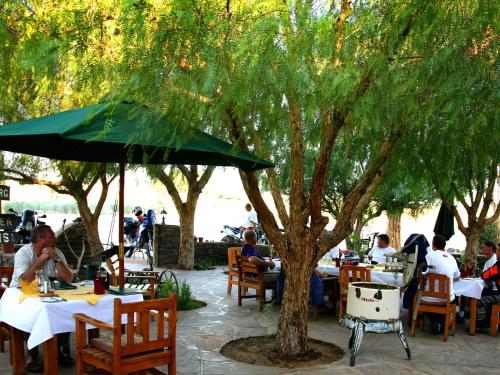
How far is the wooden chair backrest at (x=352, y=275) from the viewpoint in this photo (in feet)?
24.3

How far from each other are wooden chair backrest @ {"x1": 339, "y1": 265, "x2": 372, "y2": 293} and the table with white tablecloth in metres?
3.58

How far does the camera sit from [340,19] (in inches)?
199

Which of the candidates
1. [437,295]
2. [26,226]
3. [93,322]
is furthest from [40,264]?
→ [26,226]

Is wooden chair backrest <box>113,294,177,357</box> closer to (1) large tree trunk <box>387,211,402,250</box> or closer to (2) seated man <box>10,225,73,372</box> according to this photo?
(2) seated man <box>10,225,73,372</box>

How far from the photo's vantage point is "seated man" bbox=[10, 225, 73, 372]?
16.8ft

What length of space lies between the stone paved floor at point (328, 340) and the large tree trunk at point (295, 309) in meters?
0.39

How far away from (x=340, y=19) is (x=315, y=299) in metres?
4.27

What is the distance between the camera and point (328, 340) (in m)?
6.71

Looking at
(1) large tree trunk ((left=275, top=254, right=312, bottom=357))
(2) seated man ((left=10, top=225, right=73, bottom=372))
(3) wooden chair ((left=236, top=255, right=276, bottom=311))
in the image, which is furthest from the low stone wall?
(1) large tree trunk ((left=275, top=254, right=312, bottom=357))

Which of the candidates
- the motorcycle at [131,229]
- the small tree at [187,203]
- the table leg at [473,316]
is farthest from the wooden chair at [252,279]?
the motorcycle at [131,229]

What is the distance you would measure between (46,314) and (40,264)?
2.51 ft

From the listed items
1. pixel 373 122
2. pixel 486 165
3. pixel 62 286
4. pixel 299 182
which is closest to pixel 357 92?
pixel 373 122

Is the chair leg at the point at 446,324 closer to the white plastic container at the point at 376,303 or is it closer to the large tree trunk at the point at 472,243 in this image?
the white plastic container at the point at 376,303

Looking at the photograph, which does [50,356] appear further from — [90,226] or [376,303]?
[90,226]
